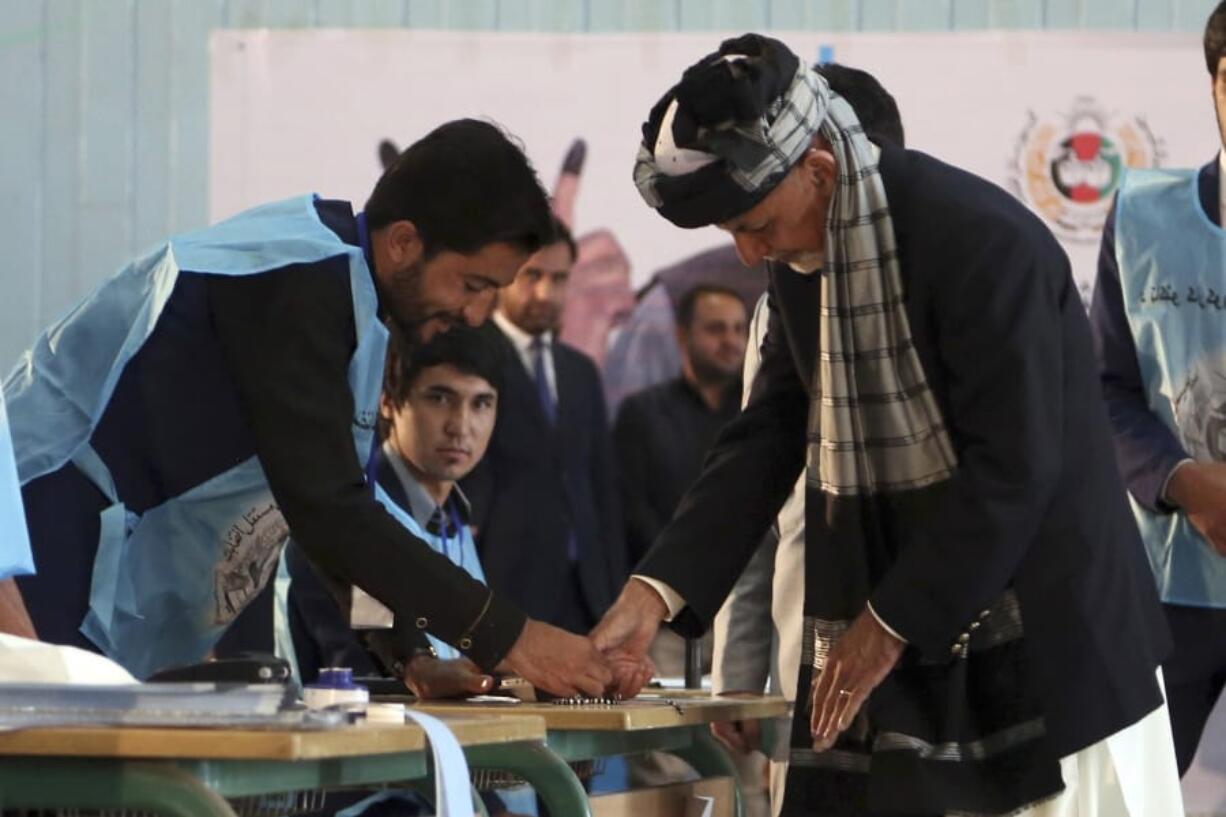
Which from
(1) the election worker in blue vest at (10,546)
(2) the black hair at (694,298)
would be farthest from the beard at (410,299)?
(2) the black hair at (694,298)

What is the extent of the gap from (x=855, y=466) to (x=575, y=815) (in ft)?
1.66

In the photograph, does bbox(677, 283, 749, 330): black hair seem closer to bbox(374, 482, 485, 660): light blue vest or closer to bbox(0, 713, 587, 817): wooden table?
bbox(374, 482, 485, 660): light blue vest

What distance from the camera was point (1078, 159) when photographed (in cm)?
491

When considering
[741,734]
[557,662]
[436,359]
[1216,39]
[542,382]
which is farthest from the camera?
[542,382]

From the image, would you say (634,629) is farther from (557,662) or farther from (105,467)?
(105,467)

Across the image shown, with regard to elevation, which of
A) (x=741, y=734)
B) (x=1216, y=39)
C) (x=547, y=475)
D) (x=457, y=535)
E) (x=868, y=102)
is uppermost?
(x=1216, y=39)

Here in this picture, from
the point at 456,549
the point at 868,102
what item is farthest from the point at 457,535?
the point at 868,102

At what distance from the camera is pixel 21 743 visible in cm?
164

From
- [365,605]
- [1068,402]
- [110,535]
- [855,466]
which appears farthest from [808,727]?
[110,535]

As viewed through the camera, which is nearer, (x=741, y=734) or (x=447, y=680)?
(x=447, y=680)

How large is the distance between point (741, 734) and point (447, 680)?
699mm

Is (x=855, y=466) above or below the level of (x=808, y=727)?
above

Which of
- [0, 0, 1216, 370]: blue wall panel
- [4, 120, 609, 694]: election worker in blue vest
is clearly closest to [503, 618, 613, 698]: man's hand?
[4, 120, 609, 694]: election worker in blue vest

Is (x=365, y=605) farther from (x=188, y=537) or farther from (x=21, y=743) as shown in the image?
(x=21, y=743)
